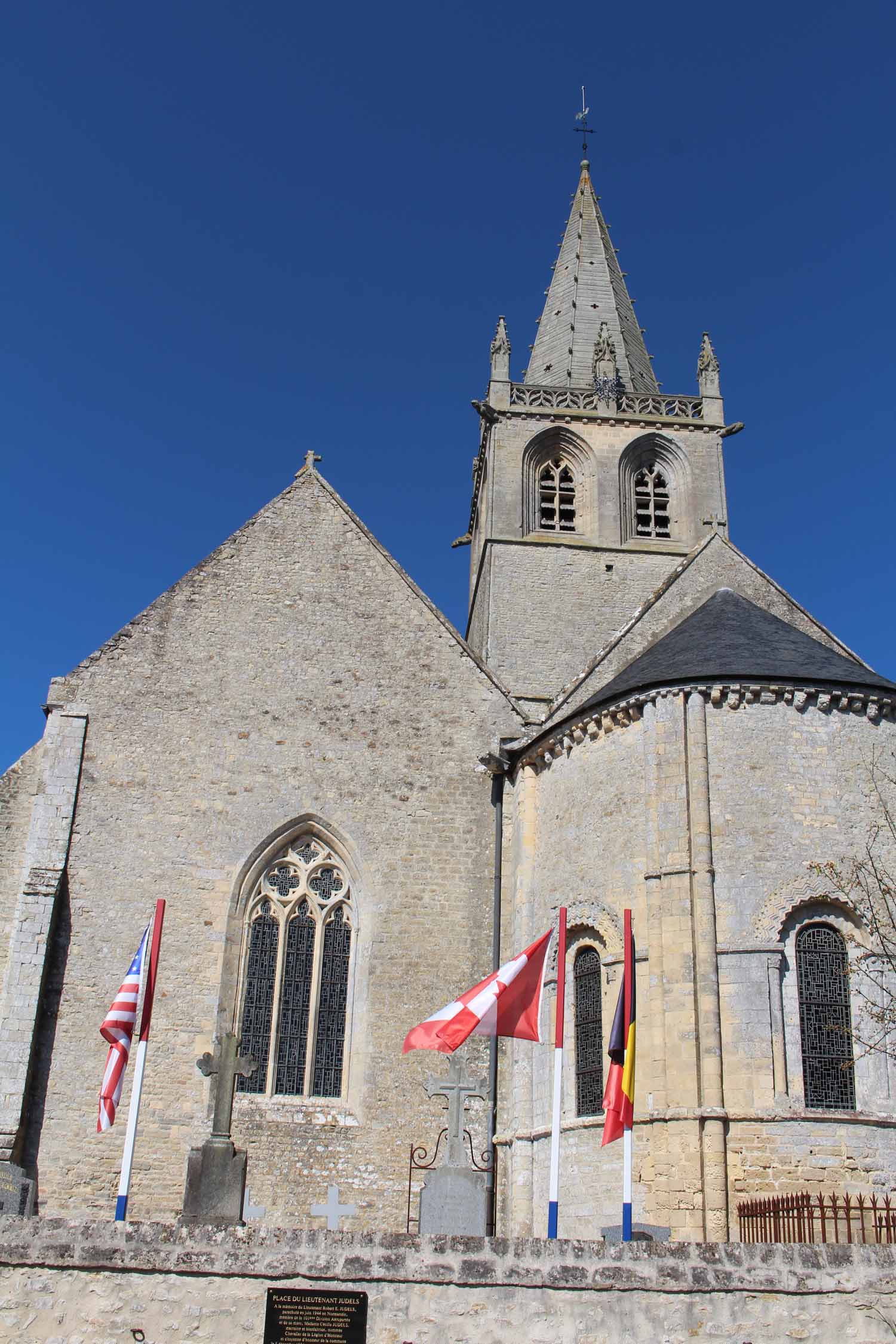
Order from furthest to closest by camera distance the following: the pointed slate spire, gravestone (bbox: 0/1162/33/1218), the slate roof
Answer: the pointed slate spire
the slate roof
gravestone (bbox: 0/1162/33/1218)

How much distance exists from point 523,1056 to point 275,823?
4174 millimetres

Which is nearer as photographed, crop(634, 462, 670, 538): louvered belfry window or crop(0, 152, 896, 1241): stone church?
crop(0, 152, 896, 1241): stone church

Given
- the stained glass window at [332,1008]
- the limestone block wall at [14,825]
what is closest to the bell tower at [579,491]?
the stained glass window at [332,1008]

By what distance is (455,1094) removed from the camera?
1161cm

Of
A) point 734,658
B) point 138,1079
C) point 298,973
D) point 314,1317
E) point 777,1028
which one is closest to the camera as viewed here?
point 314,1317

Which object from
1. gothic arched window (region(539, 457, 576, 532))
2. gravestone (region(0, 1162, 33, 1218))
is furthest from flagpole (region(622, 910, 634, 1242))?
gothic arched window (region(539, 457, 576, 532))

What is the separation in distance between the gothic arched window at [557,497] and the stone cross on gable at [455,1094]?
1392 centimetres

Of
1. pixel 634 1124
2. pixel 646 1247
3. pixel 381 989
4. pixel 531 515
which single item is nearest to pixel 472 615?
pixel 531 515

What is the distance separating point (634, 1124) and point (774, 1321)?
175 inches

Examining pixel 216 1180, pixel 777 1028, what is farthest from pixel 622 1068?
pixel 216 1180

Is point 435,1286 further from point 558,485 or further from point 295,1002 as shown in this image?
point 558,485

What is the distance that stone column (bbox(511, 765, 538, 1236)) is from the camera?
13508 millimetres

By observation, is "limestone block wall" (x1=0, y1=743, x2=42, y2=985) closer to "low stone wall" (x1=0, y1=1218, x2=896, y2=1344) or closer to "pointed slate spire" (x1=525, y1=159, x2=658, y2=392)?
"low stone wall" (x1=0, y1=1218, x2=896, y2=1344)

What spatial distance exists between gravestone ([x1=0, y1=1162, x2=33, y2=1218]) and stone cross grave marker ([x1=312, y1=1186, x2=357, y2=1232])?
3.05 m
